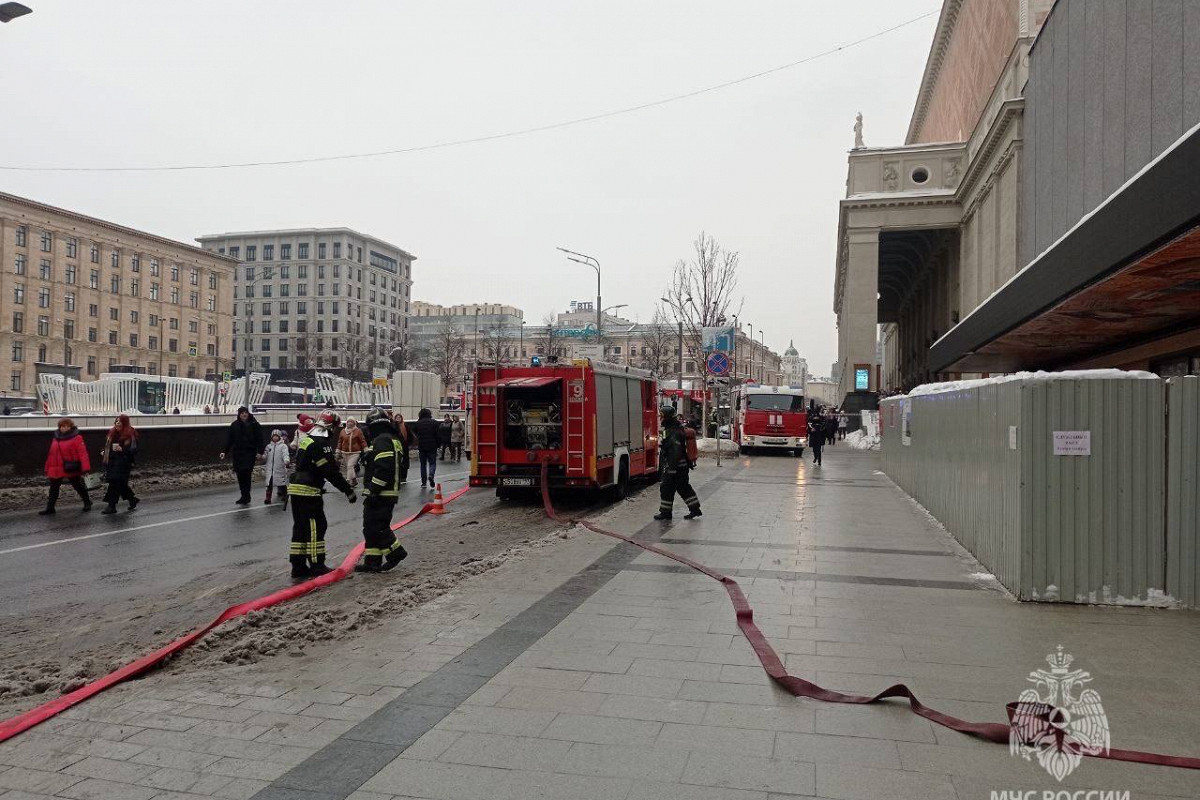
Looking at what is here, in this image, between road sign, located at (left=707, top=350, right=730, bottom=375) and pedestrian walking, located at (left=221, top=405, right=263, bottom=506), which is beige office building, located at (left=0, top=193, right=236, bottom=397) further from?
road sign, located at (left=707, top=350, right=730, bottom=375)

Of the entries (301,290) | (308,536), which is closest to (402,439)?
(308,536)

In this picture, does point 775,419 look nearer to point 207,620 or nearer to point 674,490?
point 674,490

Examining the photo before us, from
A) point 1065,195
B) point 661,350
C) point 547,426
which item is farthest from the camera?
point 661,350

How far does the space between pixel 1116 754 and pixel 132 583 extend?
8579mm

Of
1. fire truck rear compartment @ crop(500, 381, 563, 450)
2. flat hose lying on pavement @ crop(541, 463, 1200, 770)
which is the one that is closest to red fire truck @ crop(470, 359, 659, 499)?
fire truck rear compartment @ crop(500, 381, 563, 450)

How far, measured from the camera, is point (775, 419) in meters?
33.6

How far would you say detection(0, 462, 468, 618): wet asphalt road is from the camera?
26.9 ft

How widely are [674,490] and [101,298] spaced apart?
97.3 metres

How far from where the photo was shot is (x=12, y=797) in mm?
3645

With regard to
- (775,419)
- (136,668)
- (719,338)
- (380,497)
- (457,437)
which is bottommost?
(136,668)

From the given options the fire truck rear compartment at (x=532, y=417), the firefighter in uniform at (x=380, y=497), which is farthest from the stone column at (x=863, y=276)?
the firefighter in uniform at (x=380, y=497)

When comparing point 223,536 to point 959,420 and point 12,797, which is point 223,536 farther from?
point 959,420

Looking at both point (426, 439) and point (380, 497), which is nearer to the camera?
point (380, 497)

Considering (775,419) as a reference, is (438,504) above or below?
below
